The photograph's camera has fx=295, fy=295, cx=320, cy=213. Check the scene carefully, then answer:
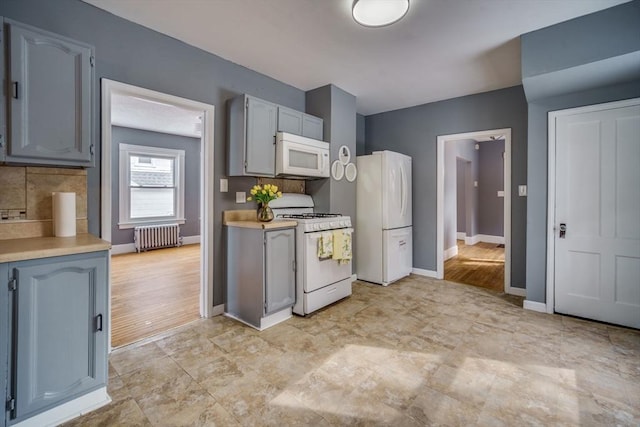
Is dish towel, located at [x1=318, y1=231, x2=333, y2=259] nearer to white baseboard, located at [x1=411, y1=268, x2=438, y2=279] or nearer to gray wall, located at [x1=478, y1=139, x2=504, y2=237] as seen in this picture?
white baseboard, located at [x1=411, y1=268, x2=438, y2=279]

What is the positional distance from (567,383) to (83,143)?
137 inches

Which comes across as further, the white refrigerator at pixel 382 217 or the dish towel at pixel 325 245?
the white refrigerator at pixel 382 217

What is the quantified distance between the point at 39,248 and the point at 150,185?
567 cm

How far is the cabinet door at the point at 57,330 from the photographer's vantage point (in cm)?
144

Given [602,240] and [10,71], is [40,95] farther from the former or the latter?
[602,240]

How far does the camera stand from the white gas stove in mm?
2969

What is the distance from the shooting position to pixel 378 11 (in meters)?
2.13

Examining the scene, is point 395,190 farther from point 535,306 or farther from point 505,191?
point 535,306

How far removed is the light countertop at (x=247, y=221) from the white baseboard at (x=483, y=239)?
6.21 meters

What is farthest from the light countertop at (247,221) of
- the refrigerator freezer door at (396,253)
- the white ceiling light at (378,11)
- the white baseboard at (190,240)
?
the white baseboard at (190,240)

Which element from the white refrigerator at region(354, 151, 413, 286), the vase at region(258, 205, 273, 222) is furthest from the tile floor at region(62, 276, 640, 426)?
the white refrigerator at region(354, 151, 413, 286)

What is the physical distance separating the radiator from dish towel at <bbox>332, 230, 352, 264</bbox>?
497 centimetres

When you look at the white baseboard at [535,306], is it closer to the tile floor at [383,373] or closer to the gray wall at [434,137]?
the tile floor at [383,373]

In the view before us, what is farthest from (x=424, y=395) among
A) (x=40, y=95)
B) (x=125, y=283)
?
(x=125, y=283)
